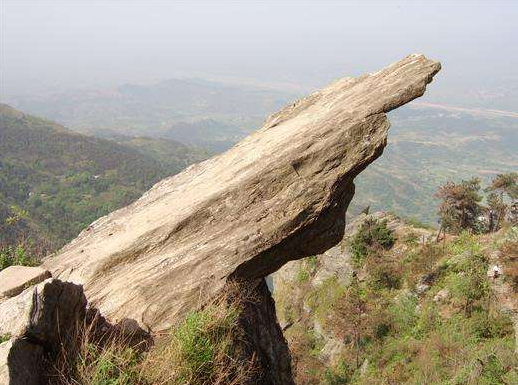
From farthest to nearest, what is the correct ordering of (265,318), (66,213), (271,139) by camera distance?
(66,213) < (271,139) < (265,318)

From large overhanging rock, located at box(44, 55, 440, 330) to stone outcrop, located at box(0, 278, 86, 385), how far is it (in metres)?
2.87

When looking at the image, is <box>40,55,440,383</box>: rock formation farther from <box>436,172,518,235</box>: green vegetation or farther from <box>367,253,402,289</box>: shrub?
<box>436,172,518,235</box>: green vegetation

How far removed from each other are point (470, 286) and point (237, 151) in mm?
15824

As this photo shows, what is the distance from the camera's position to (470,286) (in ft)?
75.5

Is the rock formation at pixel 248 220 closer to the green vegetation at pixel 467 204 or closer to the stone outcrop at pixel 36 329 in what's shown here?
the stone outcrop at pixel 36 329

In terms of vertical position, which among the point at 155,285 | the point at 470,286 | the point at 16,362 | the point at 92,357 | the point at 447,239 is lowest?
the point at 447,239

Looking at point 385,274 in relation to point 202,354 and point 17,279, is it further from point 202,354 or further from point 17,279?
point 17,279

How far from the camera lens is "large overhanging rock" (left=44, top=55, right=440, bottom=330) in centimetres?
1091

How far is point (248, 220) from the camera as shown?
39.3 ft

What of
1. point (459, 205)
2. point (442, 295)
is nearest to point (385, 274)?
point (442, 295)

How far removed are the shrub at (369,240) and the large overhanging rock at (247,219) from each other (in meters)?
20.8

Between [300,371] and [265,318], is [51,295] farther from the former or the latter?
[300,371]

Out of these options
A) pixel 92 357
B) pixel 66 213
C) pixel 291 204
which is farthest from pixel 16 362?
pixel 66 213

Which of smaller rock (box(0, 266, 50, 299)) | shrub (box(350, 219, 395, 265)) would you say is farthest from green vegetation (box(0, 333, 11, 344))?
shrub (box(350, 219, 395, 265))
